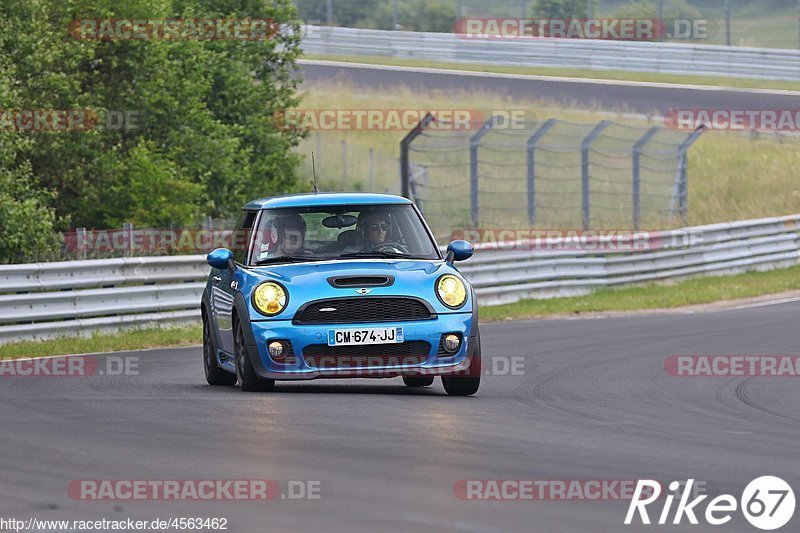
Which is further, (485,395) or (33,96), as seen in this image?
(33,96)

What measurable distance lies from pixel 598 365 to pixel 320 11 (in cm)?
3605

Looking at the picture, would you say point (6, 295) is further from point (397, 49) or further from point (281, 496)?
point (397, 49)

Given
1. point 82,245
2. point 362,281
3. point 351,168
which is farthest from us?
point 351,168

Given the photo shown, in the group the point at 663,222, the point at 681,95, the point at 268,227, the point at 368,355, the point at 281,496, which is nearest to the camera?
the point at 281,496

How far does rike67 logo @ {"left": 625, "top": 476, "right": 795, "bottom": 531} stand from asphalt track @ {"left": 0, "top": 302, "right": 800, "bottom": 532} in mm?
69

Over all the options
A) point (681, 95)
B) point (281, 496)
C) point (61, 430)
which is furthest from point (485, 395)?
point (681, 95)

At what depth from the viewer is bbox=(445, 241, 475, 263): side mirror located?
12.1 metres

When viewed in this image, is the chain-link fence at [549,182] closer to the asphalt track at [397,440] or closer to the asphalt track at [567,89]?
the asphalt track at [567,89]

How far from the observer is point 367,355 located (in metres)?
11.1

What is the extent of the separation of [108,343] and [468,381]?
671 cm

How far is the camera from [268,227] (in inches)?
485
